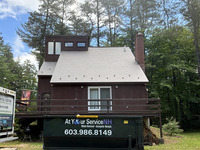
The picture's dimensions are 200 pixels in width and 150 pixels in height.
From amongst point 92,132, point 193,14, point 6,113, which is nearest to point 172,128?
point 92,132

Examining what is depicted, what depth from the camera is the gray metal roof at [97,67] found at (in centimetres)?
1444

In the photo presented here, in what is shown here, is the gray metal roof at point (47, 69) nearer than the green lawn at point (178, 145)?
No

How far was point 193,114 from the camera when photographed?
83.8 ft

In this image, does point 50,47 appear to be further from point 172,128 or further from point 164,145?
point 164,145

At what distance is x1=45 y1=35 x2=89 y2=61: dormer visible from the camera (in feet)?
64.2

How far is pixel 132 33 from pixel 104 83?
52.3 feet

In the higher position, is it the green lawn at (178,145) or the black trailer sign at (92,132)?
the black trailer sign at (92,132)

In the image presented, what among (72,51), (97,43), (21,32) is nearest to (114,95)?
(72,51)

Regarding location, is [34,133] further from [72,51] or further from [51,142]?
[51,142]

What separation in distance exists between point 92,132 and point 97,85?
24.5 feet

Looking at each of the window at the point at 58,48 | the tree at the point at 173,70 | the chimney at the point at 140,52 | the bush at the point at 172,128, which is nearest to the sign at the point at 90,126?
the bush at the point at 172,128

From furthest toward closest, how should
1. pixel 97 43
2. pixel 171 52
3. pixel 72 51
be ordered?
pixel 97 43 → pixel 171 52 → pixel 72 51

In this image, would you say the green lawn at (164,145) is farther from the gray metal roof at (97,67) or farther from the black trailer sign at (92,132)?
the gray metal roof at (97,67)

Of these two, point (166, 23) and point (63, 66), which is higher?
point (166, 23)
